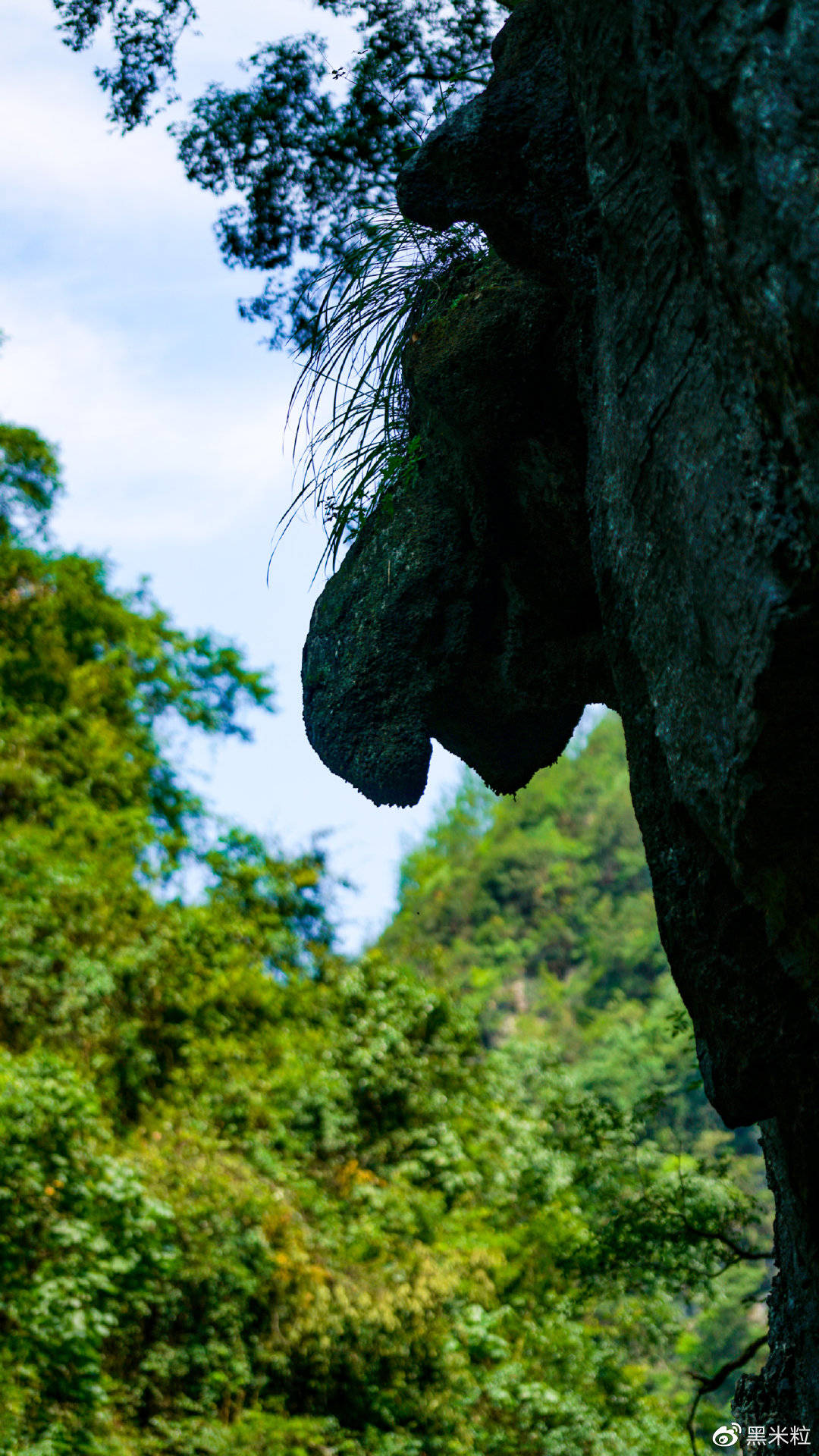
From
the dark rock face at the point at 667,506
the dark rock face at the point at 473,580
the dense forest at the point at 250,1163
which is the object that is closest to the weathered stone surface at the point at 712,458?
the dark rock face at the point at 667,506

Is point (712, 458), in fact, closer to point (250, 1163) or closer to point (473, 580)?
point (473, 580)

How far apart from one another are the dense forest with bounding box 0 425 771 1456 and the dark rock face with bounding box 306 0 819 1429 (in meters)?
2.92

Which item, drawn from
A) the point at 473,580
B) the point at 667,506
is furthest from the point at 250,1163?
the point at 667,506

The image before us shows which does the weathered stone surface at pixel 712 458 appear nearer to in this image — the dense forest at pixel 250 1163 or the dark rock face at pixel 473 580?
the dark rock face at pixel 473 580

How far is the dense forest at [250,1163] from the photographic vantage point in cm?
702

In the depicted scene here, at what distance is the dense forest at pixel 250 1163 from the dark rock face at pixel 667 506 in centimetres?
292

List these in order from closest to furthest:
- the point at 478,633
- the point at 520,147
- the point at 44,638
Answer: the point at 520,147
the point at 478,633
the point at 44,638

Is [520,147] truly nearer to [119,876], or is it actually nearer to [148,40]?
[148,40]

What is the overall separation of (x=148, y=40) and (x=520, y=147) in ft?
8.72

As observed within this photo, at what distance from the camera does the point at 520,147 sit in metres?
3.05

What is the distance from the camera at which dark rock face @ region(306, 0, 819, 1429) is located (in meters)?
1.93

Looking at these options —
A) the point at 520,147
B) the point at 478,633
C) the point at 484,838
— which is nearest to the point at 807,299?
the point at 520,147

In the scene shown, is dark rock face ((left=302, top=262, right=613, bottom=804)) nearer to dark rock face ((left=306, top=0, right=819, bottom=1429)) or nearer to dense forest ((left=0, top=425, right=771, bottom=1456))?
dark rock face ((left=306, top=0, right=819, bottom=1429))

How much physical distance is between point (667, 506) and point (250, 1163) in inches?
322
